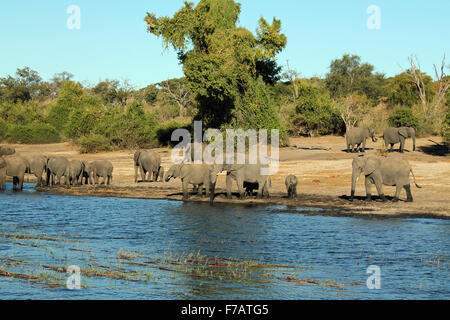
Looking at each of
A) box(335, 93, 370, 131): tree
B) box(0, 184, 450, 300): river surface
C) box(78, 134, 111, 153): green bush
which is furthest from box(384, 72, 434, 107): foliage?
box(0, 184, 450, 300): river surface

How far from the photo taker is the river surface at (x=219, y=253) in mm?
10422

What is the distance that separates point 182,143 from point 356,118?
12.6m

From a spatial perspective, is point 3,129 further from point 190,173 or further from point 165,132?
point 190,173

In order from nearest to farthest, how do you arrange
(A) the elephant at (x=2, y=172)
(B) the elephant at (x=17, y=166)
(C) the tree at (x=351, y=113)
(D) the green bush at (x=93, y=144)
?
(B) the elephant at (x=17, y=166) < (A) the elephant at (x=2, y=172) < (D) the green bush at (x=93, y=144) < (C) the tree at (x=351, y=113)

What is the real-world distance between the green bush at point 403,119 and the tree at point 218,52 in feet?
28.5

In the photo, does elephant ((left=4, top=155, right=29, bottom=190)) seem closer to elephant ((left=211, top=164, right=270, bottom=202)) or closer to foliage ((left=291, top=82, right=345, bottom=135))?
elephant ((left=211, top=164, right=270, bottom=202))

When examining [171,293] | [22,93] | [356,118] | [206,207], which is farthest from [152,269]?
[22,93]

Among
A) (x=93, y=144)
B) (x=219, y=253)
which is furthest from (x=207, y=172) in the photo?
(x=93, y=144)

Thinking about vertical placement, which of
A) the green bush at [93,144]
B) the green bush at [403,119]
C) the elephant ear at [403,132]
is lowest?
the green bush at [93,144]

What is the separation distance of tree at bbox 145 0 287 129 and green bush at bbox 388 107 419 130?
8.69m

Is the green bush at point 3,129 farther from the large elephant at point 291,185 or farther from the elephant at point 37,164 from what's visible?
the large elephant at point 291,185

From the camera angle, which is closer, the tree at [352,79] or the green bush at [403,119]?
the green bush at [403,119]

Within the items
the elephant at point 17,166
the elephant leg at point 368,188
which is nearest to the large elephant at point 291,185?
the elephant leg at point 368,188
